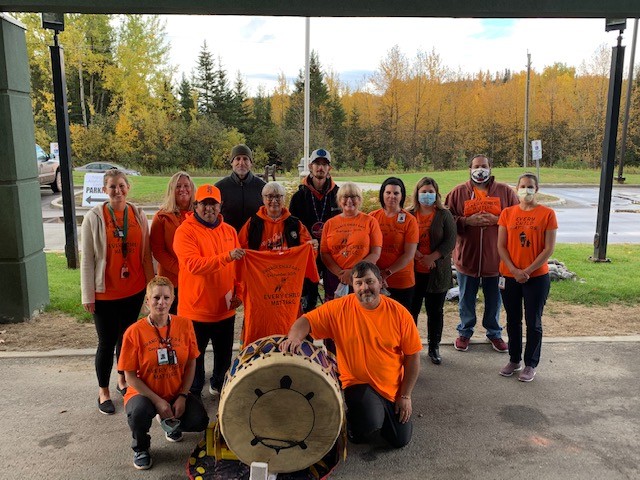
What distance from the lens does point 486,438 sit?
4.09m

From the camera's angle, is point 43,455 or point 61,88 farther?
point 61,88

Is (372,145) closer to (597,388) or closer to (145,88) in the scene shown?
(145,88)

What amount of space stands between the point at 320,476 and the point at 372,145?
3682 cm

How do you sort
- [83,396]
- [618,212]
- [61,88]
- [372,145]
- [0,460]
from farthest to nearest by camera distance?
[372,145], [618,212], [61,88], [83,396], [0,460]

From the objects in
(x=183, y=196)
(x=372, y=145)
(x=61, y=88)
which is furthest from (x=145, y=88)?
(x=183, y=196)

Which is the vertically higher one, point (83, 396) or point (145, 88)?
point (145, 88)

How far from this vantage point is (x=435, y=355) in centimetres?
546

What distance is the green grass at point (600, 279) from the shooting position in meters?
7.51

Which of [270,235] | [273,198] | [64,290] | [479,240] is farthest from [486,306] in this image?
[64,290]

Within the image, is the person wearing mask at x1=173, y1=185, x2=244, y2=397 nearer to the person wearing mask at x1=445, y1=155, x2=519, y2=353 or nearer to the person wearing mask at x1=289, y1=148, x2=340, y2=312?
the person wearing mask at x1=289, y1=148, x2=340, y2=312

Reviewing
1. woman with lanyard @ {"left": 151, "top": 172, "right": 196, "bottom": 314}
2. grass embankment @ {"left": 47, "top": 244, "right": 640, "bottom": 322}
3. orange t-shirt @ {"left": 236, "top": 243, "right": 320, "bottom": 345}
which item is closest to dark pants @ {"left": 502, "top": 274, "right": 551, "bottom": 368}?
orange t-shirt @ {"left": 236, "top": 243, "right": 320, "bottom": 345}

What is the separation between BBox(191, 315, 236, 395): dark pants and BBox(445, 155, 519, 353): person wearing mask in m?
2.50

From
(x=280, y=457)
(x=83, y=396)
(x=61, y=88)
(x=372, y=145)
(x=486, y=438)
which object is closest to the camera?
(x=280, y=457)

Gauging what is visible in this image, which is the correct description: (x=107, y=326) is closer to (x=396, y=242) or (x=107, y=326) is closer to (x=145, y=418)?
(x=145, y=418)
